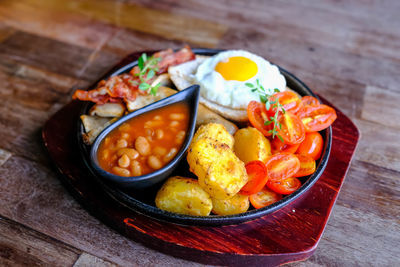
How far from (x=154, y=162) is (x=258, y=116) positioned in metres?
0.79

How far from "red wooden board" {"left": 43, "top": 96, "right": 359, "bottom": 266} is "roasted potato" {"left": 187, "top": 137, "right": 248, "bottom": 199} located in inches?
9.4

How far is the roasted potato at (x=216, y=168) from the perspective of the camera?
2.05 meters

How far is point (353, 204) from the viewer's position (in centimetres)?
253

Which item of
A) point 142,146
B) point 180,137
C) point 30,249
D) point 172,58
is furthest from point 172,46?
point 30,249

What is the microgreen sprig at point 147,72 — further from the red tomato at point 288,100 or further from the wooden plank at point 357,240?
the wooden plank at point 357,240

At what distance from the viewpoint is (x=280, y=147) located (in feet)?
8.04

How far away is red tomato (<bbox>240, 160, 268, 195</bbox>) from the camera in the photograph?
2158 millimetres

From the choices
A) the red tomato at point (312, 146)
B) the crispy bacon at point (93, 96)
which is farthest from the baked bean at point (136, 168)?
the red tomato at point (312, 146)

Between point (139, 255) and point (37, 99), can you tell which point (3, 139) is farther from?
point (139, 255)

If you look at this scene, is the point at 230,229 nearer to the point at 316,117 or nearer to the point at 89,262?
the point at 89,262

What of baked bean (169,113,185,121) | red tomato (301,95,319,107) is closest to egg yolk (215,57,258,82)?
red tomato (301,95,319,107)

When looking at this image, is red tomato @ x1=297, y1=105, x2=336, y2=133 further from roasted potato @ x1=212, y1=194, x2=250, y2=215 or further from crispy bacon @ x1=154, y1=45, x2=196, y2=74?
crispy bacon @ x1=154, y1=45, x2=196, y2=74

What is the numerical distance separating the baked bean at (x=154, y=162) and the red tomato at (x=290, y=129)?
784 millimetres

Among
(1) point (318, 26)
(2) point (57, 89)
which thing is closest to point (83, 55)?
(2) point (57, 89)
